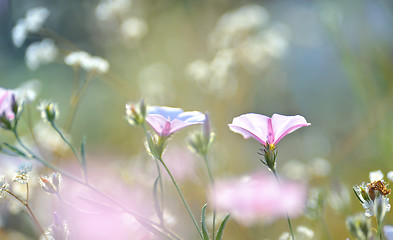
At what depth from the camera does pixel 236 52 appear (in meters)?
0.90

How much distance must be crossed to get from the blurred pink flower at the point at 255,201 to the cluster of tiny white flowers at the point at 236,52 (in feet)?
0.89

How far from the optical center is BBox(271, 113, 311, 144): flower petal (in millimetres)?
362

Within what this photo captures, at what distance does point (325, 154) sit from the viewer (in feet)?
2.74

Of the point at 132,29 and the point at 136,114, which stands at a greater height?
the point at 132,29

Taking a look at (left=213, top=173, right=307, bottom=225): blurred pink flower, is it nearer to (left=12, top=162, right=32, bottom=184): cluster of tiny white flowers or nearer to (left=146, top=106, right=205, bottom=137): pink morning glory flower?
(left=146, top=106, right=205, bottom=137): pink morning glory flower

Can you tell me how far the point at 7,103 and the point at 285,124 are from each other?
9.4 inches

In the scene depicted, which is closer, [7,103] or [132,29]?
[7,103]

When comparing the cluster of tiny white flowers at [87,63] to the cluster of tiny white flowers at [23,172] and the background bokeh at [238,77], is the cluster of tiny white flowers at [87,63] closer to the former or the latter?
the background bokeh at [238,77]

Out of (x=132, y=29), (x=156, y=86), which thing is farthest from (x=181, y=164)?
(x=132, y=29)

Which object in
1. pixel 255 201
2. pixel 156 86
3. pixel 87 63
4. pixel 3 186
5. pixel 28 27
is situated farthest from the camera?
pixel 156 86

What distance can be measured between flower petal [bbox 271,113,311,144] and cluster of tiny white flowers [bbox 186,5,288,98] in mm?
423

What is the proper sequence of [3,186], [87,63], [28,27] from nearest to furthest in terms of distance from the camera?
[3,186], [87,63], [28,27]

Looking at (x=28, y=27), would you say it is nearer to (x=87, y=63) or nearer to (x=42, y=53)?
(x=42, y=53)

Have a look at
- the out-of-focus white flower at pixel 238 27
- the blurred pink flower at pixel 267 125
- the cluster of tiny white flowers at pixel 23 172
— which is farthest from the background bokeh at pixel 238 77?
the cluster of tiny white flowers at pixel 23 172
